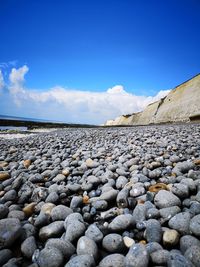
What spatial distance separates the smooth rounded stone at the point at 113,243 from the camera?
5.05 ft

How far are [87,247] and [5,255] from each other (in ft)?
2.14

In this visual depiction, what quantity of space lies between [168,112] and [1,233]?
24.1m

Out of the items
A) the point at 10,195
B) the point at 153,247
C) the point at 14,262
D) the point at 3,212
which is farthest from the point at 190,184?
the point at 10,195

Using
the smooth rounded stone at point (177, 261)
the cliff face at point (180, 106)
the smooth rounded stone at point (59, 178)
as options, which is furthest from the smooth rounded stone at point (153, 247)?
the cliff face at point (180, 106)

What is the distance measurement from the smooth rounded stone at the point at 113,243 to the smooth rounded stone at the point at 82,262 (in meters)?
0.22

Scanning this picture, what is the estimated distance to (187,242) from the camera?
145 cm

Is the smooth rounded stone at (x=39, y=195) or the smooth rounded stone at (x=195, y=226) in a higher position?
the smooth rounded stone at (x=195, y=226)

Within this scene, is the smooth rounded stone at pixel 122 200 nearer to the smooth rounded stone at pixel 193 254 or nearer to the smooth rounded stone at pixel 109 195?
the smooth rounded stone at pixel 109 195

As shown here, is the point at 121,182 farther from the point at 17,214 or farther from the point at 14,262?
the point at 14,262

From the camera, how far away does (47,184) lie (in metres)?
2.81

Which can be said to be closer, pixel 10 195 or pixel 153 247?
pixel 153 247

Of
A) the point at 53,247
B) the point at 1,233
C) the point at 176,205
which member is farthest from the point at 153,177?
the point at 1,233

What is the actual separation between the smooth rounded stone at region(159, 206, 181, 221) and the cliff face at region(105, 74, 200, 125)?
16.9 m

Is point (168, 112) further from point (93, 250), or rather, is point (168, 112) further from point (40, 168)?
point (93, 250)
